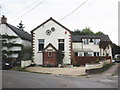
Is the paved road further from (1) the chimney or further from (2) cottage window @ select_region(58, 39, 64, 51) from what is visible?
(1) the chimney

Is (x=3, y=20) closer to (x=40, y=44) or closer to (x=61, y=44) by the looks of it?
(x=40, y=44)

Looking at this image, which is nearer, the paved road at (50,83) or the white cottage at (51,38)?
the paved road at (50,83)

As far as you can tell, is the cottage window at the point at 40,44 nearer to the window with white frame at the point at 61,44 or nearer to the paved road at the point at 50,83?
the window with white frame at the point at 61,44

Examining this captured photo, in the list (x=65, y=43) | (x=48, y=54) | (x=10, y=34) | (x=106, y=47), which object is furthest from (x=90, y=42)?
(x=10, y=34)

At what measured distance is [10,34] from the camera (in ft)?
123

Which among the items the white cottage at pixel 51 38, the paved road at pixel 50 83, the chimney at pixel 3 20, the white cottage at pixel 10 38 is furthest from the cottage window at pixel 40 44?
the paved road at pixel 50 83

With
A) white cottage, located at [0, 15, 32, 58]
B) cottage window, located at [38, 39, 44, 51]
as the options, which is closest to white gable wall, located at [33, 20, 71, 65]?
cottage window, located at [38, 39, 44, 51]

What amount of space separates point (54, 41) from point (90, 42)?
38.8 ft

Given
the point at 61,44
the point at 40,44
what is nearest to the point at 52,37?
the point at 61,44

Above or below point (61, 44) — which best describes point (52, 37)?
above

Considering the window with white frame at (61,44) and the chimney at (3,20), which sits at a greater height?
the chimney at (3,20)

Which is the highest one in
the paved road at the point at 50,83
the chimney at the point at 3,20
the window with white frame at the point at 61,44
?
the chimney at the point at 3,20

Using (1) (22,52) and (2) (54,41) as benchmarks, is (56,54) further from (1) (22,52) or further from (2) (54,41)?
A: (1) (22,52)

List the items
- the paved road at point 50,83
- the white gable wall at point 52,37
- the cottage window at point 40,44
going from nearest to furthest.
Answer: the paved road at point 50,83 → the white gable wall at point 52,37 → the cottage window at point 40,44
